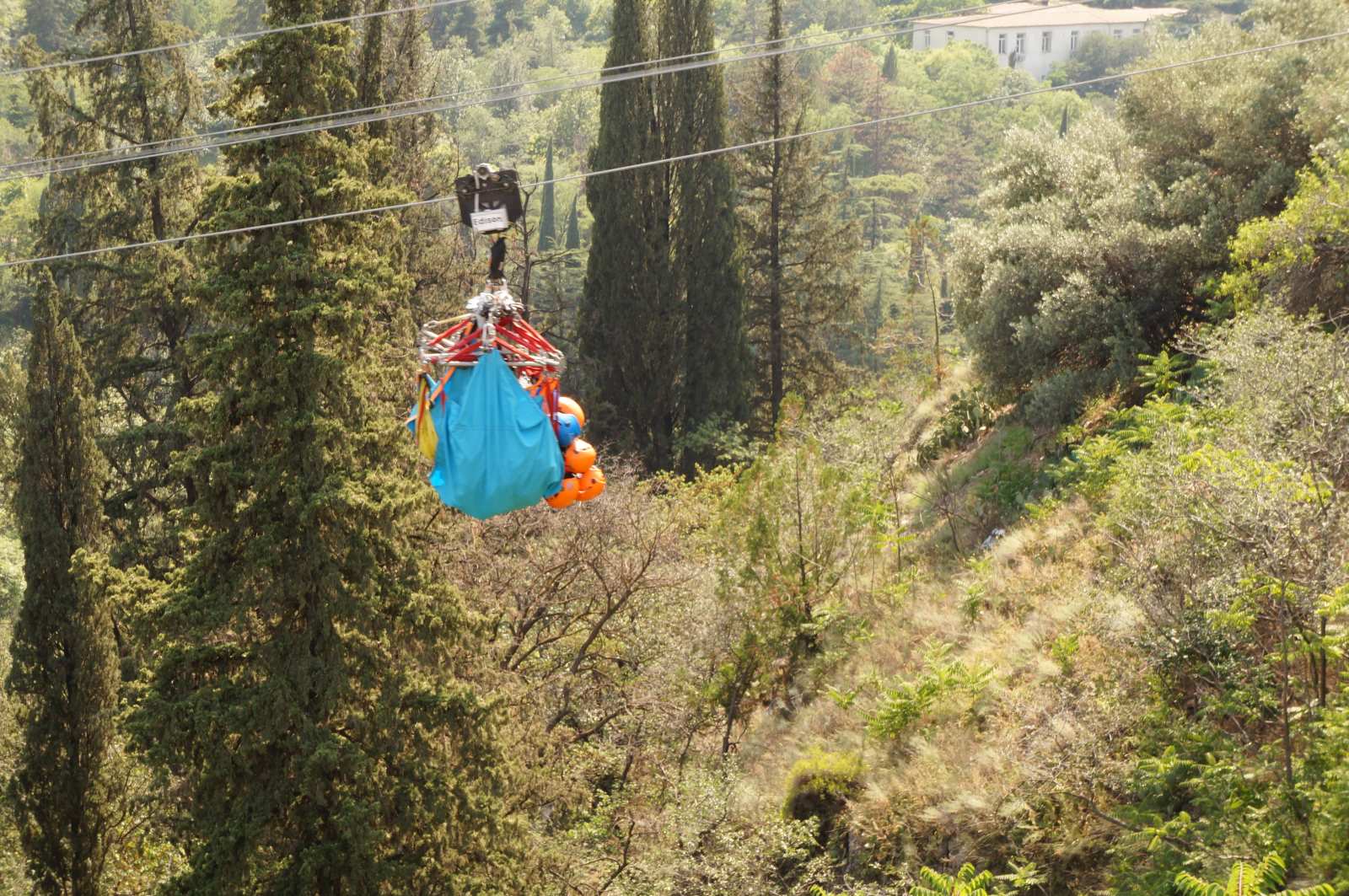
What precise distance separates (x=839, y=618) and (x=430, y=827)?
4.85 m

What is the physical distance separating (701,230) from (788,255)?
384cm

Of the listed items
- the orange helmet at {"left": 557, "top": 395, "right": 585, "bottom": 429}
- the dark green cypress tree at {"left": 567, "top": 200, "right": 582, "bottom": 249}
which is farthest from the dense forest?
the dark green cypress tree at {"left": 567, "top": 200, "right": 582, "bottom": 249}

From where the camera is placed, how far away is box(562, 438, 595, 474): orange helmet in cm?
580

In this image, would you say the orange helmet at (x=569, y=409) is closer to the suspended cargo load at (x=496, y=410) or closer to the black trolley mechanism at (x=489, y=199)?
the suspended cargo load at (x=496, y=410)

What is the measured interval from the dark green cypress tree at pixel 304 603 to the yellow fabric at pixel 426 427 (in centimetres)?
341

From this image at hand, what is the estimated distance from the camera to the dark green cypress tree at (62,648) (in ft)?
42.0

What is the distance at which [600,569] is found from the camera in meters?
13.6

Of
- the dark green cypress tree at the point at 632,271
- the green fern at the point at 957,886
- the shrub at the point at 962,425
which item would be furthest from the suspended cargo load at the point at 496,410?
the dark green cypress tree at the point at 632,271

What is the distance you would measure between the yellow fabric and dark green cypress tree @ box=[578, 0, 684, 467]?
2052 cm

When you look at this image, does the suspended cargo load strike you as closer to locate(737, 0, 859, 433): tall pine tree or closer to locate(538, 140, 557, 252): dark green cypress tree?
locate(737, 0, 859, 433): tall pine tree

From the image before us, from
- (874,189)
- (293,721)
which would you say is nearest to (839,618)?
(293,721)


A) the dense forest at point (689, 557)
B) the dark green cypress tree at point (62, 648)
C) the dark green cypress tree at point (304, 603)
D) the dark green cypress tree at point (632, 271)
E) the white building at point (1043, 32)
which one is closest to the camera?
the dense forest at point (689, 557)

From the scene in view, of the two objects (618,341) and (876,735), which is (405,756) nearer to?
(876,735)

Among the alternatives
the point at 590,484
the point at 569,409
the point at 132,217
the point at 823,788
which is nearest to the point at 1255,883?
the point at 590,484
